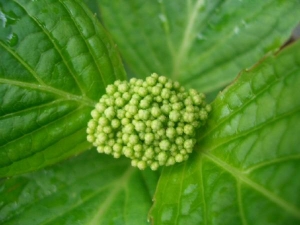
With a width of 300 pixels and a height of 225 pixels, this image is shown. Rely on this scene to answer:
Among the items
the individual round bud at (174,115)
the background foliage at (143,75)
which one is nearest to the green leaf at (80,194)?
the background foliage at (143,75)

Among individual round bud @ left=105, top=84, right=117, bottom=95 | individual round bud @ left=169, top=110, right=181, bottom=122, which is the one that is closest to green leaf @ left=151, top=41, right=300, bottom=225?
individual round bud @ left=169, top=110, right=181, bottom=122

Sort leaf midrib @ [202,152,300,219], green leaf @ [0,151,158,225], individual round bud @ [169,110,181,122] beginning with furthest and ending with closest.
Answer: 1. green leaf @ [0,151,158,225]
2. individual round bud @ [169,110,181,122]
3. leaf midrib @ [202,152,300,219]

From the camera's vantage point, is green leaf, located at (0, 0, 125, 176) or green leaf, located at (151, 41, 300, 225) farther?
green leaf, located at (0, 0, 125, 176)

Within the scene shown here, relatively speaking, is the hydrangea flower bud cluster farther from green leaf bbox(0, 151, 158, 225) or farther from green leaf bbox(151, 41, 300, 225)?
green leaf bbox(0, 151, 158, 225)

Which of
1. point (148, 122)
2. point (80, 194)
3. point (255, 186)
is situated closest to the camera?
point (255, 186)

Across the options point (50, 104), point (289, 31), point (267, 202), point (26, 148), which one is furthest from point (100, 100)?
point (289, 31)

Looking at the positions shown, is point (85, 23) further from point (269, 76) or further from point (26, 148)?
point (269, 76)

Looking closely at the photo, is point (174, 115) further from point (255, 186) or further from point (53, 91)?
point (53, 91)

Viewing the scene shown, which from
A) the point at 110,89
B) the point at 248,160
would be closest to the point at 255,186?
the point at 248,160
